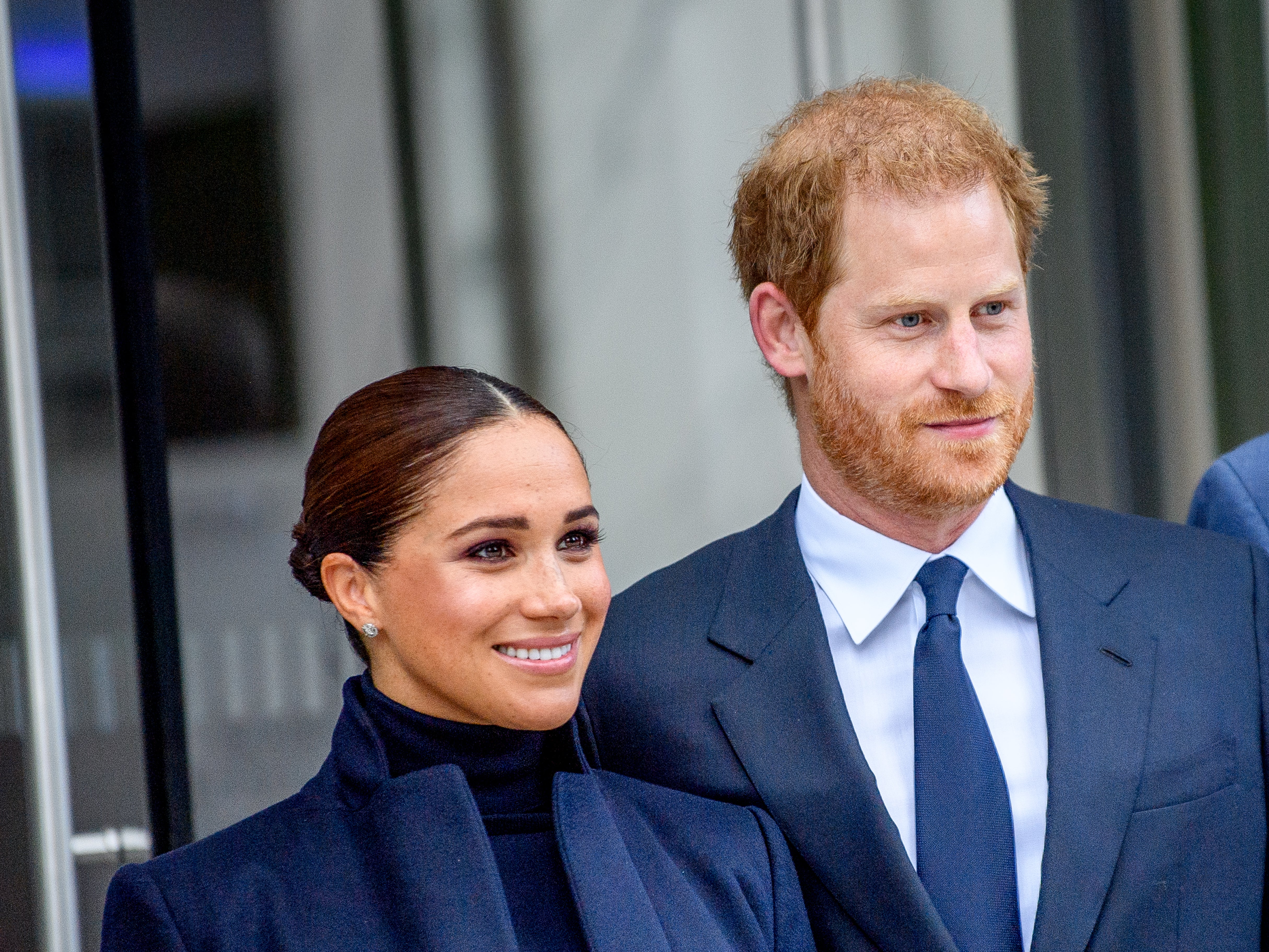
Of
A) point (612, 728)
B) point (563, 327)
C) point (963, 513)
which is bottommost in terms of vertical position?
point (612, 728)

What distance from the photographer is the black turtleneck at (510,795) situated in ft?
6.51

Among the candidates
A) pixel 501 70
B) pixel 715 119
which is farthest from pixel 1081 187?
pixel 501 70

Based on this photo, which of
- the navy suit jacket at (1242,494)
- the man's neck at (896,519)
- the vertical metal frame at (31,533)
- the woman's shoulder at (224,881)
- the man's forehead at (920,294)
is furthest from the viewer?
the vertical metal frame at (31,533)

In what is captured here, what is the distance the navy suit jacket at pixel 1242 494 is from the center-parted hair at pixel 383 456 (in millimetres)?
1039

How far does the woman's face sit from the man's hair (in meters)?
0.49

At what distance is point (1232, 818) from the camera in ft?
6.77

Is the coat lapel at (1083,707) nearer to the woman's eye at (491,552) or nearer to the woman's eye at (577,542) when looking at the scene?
the woman's eye at (577,542)

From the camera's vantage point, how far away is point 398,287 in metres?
3.32

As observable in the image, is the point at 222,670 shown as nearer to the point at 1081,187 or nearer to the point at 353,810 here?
the point at 353,810

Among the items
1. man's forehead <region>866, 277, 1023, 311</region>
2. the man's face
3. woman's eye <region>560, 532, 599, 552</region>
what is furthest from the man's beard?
woman's eye <region>560, 532, 599, 552</region>

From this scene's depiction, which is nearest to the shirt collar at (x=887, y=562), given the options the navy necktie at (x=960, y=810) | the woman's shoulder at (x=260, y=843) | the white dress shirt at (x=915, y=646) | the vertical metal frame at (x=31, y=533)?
the white dress shirt at (x=915, y=646)

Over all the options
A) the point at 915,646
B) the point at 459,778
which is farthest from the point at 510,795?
the point at 915,646

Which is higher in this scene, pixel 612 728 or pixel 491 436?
pixel 491 436

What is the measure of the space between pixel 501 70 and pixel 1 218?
3.55ft
